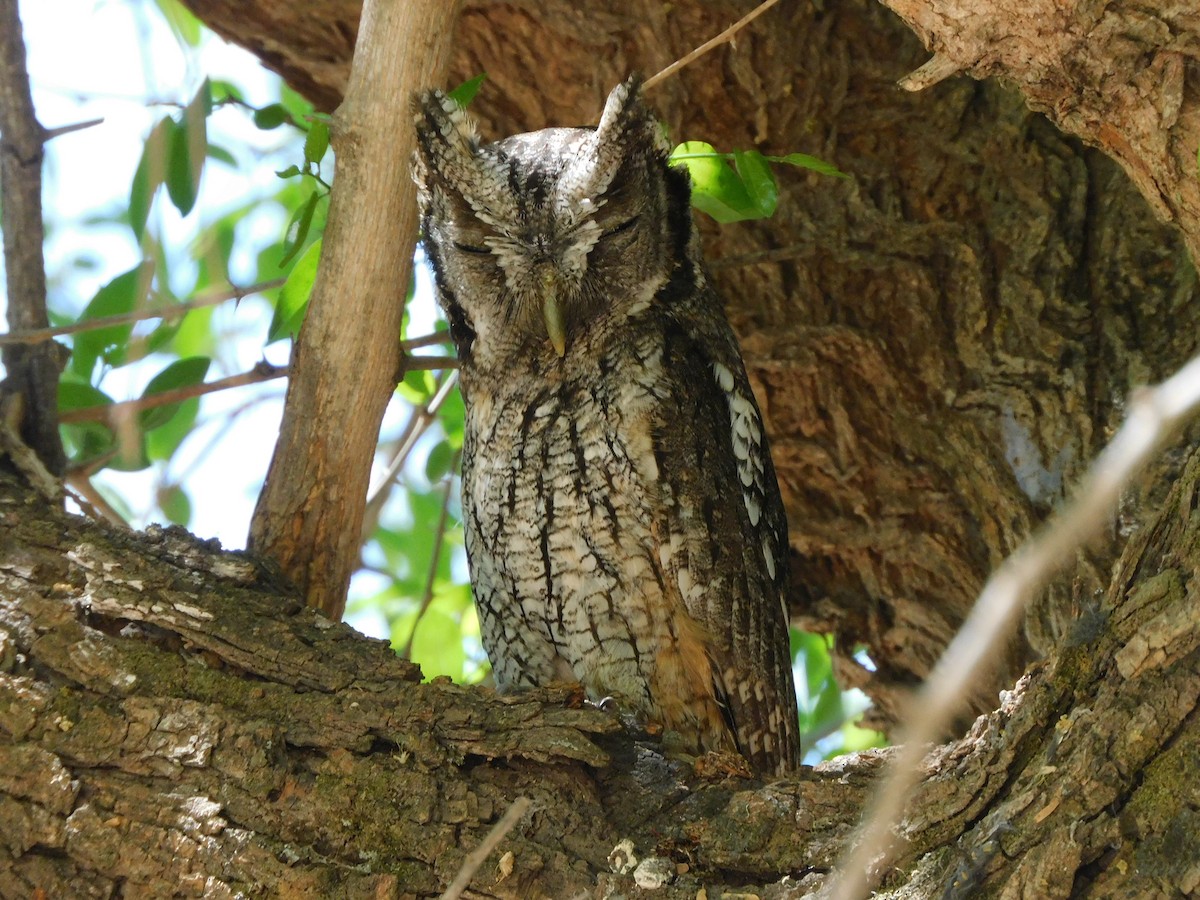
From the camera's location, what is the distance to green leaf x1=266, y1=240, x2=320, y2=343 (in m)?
2.39

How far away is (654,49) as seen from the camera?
2869 millimetres

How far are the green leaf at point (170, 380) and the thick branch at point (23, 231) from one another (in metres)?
0.24

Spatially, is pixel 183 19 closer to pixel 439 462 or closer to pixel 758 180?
pixel 439 462

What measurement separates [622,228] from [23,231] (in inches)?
46.6

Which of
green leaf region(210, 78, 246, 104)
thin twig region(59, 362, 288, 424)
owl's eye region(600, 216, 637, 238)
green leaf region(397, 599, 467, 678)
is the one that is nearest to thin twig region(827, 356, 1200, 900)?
owl's eye region(600, 216, 637, 238)

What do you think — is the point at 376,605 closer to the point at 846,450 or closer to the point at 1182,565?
the point at 846,450

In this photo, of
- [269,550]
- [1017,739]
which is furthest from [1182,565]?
[269,550]

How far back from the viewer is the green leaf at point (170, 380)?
2.50 m

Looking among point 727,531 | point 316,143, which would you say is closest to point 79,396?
point 316,143

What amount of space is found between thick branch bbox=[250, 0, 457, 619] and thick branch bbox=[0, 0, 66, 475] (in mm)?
486

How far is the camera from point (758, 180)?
7.05 ft

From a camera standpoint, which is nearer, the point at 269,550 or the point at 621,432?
the point at 269,550

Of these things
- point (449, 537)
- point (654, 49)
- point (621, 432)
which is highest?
point (654, 49)

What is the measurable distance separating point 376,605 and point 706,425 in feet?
6.33
